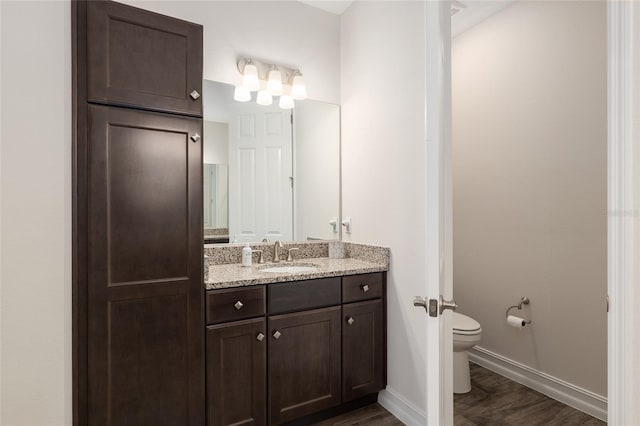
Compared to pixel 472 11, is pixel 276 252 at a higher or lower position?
lower

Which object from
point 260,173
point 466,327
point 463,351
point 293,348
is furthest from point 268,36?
point 463,351

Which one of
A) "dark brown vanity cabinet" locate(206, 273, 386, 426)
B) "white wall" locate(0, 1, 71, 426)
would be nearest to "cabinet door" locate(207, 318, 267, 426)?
"dark brown vanity cabinet" locate(206, 273, 386, 426)

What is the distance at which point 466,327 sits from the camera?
2176 millimetres

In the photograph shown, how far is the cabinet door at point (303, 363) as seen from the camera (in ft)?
6.33

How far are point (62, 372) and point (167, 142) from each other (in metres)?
1.14

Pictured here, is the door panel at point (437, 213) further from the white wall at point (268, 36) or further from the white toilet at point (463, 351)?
the white wall at point (268, 36)

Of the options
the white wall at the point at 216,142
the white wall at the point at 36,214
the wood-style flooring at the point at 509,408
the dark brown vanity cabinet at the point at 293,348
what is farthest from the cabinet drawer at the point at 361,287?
the white wall at the point at 36,214

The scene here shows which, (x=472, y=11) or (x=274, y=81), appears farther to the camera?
(x=274, y=81)

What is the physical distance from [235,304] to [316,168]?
1306 mm

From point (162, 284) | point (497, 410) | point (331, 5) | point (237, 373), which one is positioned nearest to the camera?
point (162, 284)

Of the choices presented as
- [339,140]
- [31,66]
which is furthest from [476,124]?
[31,66]

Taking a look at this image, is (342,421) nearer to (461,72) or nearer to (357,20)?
(461,72)

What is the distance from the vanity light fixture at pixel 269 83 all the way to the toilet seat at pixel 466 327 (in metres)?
1.92

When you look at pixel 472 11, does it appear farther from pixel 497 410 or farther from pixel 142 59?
pixel 497 410
